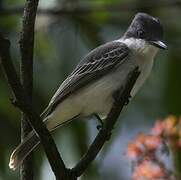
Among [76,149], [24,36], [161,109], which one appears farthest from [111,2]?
[24,36]

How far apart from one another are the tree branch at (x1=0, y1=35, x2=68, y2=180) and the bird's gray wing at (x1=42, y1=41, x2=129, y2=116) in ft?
4.17

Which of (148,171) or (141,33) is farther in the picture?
(141,33)

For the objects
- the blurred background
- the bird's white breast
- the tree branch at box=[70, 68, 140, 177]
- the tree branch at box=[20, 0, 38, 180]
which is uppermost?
the tree branch at box=[20, 0, 38, 180]

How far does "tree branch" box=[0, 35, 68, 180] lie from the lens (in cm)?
273

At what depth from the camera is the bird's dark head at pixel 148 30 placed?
4.45m

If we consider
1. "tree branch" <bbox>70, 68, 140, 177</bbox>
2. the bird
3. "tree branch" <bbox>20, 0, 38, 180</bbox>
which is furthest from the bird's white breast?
"tree branch" <bbox>20, 0, 38, 180</bbox>

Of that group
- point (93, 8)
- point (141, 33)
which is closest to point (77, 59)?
point (93, 8)

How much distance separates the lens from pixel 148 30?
4.52 m

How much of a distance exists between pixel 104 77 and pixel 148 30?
46 centimetres

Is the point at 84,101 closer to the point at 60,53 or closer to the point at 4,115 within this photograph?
the point at 4,115

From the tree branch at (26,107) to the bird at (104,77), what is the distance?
3.84ft

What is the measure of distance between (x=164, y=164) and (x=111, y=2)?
2.58 metres

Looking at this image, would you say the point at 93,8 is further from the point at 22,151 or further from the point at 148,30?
the point at 22,151

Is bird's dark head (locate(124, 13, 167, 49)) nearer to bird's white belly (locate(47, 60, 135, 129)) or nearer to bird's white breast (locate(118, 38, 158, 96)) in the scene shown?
bird's white breast (locate(118, 38, 158, 96))
